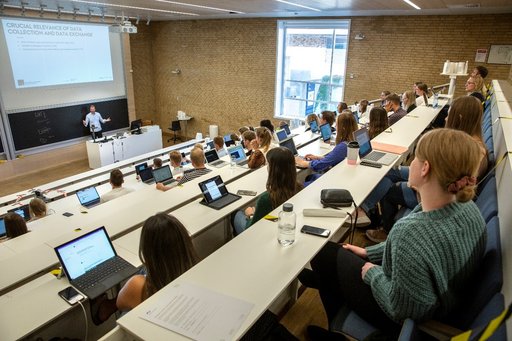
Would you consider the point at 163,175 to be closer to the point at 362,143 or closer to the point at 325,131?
the point at 325,131

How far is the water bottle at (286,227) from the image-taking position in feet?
6.34

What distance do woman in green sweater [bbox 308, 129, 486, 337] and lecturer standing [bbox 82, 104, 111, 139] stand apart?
11.1m

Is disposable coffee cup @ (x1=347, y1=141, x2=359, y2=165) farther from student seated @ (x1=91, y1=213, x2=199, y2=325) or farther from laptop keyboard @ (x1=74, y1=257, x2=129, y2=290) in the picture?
laptop keyboard @ (x1=74, y1=257, x2=129, y2=290)

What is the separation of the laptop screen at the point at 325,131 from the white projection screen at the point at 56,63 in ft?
27.3

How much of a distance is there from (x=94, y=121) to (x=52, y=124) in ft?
3.83

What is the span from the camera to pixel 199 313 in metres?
1.42

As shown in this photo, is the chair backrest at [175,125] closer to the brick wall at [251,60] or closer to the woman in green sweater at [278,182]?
the brick wall at [251,60]

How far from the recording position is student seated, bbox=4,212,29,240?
3.96 m

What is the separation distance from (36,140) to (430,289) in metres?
11.3

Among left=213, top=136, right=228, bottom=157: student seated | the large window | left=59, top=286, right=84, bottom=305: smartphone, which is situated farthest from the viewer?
the large window

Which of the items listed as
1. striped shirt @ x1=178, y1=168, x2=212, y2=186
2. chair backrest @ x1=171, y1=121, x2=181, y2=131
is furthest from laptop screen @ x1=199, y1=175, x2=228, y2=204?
chair backrest @ x1=171, y1=121, x2=181, y2=131

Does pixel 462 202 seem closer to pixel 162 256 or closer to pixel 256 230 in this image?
pixel 256 230

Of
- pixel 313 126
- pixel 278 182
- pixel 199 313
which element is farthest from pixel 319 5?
pixel 199 313

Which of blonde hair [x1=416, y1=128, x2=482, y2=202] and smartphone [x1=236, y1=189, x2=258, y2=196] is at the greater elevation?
blonde hair [x1=416, y1=128, x2=482, y2=202]
